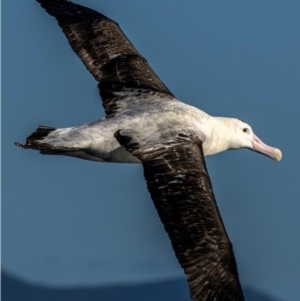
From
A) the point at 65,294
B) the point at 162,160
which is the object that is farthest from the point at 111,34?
the point at 65,294

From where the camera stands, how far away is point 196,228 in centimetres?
1409

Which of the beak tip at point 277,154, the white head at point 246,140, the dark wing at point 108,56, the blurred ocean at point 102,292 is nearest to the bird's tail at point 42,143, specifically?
the dark wing at point 108,56

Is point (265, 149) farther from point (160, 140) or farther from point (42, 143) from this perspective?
point (42, 143)

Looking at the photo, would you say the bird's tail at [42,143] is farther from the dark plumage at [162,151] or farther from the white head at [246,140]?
the white head at [246,140]

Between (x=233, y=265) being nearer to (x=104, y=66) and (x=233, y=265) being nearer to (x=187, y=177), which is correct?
(x=187, y=177)

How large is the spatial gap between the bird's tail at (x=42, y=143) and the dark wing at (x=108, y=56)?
92 cm

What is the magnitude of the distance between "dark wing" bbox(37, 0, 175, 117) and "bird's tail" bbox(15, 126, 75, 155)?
92 centimetres

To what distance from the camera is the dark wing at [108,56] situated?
1680cm

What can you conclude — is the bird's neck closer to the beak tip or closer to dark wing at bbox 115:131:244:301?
the beak tip

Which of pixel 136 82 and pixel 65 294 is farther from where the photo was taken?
pixel 65 294

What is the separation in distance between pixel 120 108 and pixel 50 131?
1.07m

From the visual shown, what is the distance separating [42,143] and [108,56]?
2.57 meters

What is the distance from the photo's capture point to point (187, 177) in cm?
1444

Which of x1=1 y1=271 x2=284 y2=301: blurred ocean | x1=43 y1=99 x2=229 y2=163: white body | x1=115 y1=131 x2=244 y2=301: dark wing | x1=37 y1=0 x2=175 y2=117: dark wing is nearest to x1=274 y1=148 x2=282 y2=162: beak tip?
x1=43 y1=99 x2=229 y2=163: white body
